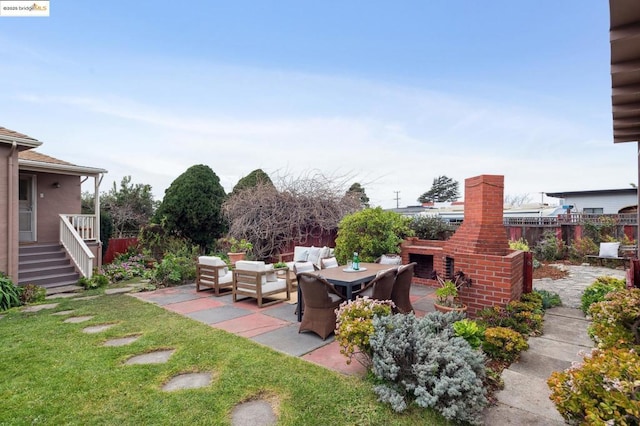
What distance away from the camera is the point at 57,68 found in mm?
7859

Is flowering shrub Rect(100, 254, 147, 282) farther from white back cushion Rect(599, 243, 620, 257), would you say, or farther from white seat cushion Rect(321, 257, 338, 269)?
white back cushion Rect(599, 243, 620, 257)

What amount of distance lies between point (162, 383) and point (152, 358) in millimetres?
774

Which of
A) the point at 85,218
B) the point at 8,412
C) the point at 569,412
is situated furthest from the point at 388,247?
the point at 85,218

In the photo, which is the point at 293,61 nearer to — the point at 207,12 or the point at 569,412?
the point at 207,12

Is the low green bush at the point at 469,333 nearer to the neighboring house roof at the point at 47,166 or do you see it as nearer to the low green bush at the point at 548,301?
the low green bush at the point at 548,301

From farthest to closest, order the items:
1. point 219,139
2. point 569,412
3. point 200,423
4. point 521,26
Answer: point 219,139
point 521,26
point 200,423
point 569,412

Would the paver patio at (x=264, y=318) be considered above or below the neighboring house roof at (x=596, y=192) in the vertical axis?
below

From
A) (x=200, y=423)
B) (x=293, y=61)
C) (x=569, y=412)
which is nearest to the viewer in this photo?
(x=569, y=412)

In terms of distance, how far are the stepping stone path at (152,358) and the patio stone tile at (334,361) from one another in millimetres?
1671

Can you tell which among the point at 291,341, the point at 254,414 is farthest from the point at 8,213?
the point at 254,414

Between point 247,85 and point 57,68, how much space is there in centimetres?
470

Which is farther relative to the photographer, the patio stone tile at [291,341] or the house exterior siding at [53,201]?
the house exterior siding at [53,201]

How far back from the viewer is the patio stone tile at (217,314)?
17.2ft

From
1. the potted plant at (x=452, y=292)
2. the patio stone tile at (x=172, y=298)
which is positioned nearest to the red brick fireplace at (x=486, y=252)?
the potted plant at (x=452, y=292)
